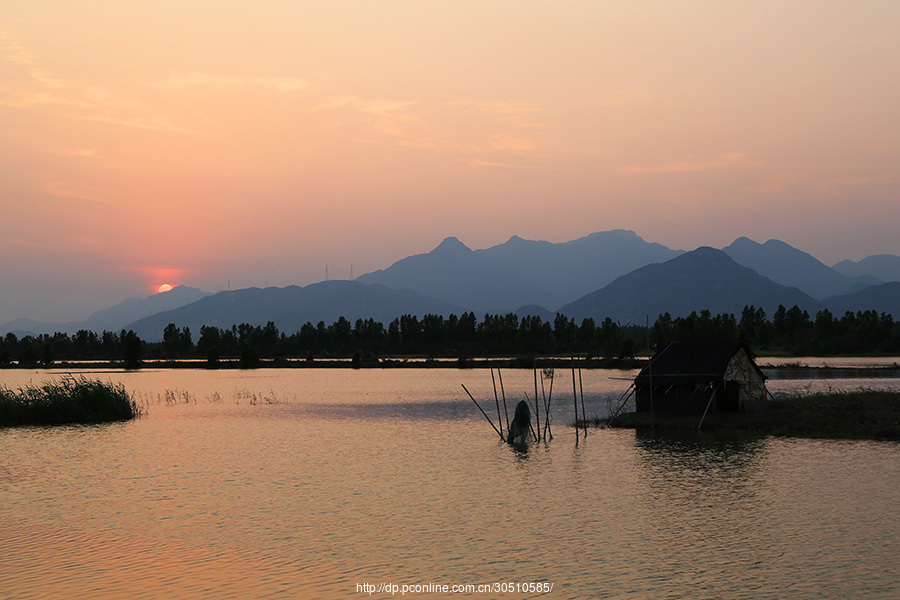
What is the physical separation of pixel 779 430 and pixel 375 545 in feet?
103

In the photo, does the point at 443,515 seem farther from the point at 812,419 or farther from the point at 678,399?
the point at 678,399

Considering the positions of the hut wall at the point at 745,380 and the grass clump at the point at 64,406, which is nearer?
the hut wall at the point at 745,380

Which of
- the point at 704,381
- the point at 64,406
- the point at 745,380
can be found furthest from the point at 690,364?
the point at 64,406

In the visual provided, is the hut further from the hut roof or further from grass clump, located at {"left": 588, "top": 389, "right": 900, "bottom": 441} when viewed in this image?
grass clump, located at {"left": 588, "top": 389, "right": 900, "bottom": 441}

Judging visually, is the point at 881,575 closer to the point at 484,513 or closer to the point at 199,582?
the point at 484,513

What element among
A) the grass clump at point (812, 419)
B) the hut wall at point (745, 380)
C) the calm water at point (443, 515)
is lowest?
the calm water at point (443, 515)

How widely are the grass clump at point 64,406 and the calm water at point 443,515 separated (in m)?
7.09

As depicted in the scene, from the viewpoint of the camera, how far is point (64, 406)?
57.8 metres

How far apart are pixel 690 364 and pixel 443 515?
98.4 ft

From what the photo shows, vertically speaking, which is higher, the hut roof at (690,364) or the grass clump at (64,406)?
the hut roof at (690,364)

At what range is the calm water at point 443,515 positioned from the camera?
19.7 metres

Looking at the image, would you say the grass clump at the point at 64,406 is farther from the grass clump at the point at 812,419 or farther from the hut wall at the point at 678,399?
the hut wall at the point at 678,399

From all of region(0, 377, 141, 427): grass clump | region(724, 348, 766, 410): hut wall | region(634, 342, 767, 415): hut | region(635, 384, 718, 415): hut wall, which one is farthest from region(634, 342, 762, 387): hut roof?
region(0, 377, 141, 427): grass clump

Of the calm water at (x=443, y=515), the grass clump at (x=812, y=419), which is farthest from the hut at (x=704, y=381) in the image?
the calm water at (x=443, y=515)
